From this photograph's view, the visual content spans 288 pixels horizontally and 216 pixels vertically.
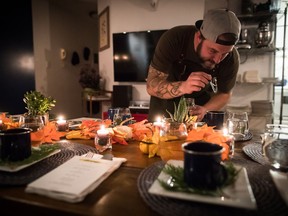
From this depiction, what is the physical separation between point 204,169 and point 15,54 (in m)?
4.10

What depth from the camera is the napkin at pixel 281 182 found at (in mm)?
596

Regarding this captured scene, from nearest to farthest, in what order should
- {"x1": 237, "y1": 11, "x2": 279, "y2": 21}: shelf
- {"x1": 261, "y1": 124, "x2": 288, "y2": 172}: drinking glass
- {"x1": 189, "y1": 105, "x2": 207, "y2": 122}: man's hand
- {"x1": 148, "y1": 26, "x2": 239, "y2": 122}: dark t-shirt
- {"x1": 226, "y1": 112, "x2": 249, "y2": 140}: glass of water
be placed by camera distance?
{"x1": 261, "y1": 124, "x2": 288, "y2": 172}: drinking glass → {"x1": 226, "y1": 112, "x2": 249, "y2": 140}: glass of water → {"x1": 189, "y1": 105, "x2": 207, "y2": 122}: man's hand → {"x1": 148, "y1": 26, "x2": 239, "y2": 122}: dark t-shirt → {"x1": 237, "y1": 11, "x2": 279, "y2": 21}: shelf

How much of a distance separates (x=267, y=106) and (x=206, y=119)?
2.52 m

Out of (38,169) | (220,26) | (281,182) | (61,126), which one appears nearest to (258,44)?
(220,26)

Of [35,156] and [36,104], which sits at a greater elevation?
[36,104]

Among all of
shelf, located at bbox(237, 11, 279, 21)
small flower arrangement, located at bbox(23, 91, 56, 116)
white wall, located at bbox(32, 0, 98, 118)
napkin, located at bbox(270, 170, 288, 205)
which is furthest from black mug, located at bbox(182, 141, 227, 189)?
white wall, located at bbox(32, 0, 98, 118)

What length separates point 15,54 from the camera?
3908mm

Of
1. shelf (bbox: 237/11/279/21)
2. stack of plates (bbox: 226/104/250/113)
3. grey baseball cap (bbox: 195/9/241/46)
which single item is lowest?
stack of plates (bbox: 226/104/250/113)

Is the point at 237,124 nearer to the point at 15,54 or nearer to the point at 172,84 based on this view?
the point at 172,84

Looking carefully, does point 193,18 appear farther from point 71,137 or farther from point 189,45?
point 71,137

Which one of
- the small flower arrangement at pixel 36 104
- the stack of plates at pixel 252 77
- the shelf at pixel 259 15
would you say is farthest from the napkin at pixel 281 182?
the shelf at pixel 259 15

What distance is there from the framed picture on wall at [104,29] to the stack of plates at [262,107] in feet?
8.77

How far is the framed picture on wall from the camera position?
4395 mm

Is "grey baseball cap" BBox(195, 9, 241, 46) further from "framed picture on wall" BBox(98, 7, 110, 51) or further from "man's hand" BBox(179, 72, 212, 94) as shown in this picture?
"framed picture on wall" BBox(98, 7, 110, 51)
